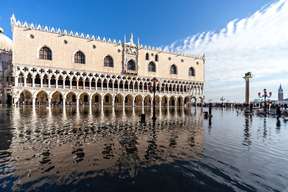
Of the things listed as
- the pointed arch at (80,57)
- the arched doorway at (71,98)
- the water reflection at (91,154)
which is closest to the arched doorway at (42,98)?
the arched doorway at (71,98)

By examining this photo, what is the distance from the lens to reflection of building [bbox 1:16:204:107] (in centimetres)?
4869

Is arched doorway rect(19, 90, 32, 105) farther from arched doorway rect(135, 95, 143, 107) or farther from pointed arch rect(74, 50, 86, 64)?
arched doorway rect(135, 95, 143, 107)

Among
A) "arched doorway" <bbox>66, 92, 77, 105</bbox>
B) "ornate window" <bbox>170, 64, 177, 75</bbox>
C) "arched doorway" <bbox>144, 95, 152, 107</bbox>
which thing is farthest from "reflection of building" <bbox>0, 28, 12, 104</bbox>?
"ornate window" <bbox>170, 64, 177, 75</bbox>

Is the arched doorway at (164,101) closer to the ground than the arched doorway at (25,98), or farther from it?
closer to the ground

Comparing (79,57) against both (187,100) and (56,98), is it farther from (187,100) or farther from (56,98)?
(187,100)

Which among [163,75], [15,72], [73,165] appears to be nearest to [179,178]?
[73,165]

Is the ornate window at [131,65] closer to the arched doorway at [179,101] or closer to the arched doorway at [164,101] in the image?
the arched doorway at [164,101]

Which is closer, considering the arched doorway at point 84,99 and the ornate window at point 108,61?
the arched doorway at point 84,99

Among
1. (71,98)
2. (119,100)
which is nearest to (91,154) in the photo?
(71,98)


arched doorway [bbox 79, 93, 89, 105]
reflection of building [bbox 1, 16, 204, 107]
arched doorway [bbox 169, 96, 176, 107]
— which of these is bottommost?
arched doorway [bbox 169, 96, 176, 107]

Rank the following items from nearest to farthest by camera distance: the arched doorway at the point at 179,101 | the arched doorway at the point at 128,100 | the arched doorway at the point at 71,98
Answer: the arched doorway at the point at 71,98
the arched doorway at the point at 128,100
the arched doorway at the point at 179,101

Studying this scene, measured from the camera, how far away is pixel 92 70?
58094 mm

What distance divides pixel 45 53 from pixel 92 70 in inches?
467

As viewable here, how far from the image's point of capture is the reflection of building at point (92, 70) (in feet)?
160
